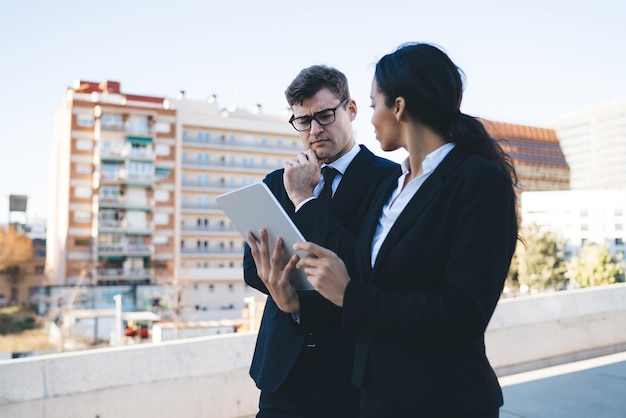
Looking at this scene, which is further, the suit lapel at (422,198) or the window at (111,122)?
the window at (111,122)

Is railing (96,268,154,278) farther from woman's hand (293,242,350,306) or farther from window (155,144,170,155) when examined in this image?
woman's hand (293,242,350,306)

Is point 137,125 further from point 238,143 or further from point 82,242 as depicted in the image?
point 82,242

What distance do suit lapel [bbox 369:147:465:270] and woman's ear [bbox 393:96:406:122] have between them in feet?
0.40

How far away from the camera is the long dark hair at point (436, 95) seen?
1.05 metres

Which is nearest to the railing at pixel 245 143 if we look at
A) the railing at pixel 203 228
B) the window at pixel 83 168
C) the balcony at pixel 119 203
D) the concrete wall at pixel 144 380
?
the balcony at pixel 119 203

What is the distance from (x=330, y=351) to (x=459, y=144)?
62 cm

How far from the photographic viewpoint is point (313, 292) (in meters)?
1.29

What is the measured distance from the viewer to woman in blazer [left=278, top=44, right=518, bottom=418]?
3.08 feet

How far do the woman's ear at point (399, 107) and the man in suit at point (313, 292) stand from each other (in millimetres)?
287

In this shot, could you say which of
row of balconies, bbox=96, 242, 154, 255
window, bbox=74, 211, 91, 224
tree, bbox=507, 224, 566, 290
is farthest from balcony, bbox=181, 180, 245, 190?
tree, bbox=507, 224, 566, 290

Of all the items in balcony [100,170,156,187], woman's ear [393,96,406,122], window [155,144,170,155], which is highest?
window [155,144,170,155]

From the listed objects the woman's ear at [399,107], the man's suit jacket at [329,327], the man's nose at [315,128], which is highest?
the man's nose at [315,128]

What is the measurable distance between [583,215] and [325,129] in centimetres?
6912

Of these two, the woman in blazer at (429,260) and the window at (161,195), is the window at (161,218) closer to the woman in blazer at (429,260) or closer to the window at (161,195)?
the window at (161,195)
